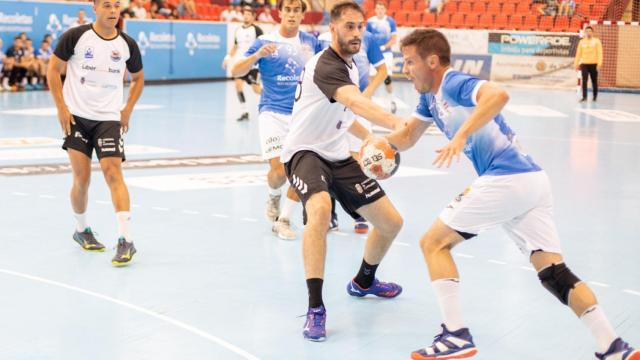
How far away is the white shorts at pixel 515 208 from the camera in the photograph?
16.9 ft

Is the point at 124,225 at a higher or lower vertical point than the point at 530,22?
lower

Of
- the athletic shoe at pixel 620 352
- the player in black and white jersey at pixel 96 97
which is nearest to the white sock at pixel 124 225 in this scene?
the player in black and white jersey at pixel 96 97

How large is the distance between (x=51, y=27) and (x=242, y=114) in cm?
924

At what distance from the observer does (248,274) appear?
7.22 meters

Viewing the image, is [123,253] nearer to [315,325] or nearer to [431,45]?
[315,325]

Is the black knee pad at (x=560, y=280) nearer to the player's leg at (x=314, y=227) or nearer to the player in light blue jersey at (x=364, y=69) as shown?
the player's leg at (x=314, y=227)

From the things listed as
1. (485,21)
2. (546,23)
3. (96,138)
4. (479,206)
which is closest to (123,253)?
(96,138)

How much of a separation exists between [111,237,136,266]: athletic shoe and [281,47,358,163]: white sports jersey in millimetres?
1657

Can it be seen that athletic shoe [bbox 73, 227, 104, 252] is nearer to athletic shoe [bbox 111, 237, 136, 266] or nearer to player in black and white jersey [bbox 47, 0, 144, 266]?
player in black and white jersey [bbox 47, 0, 144, 266]

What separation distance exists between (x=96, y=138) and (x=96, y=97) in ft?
1.11

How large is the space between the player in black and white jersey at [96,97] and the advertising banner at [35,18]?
18.2 metres

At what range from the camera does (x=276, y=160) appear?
8.80 metres

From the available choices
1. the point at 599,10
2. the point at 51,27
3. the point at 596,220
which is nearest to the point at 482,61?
the point at 599,10

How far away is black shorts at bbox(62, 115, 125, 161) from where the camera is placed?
24.6 feet
